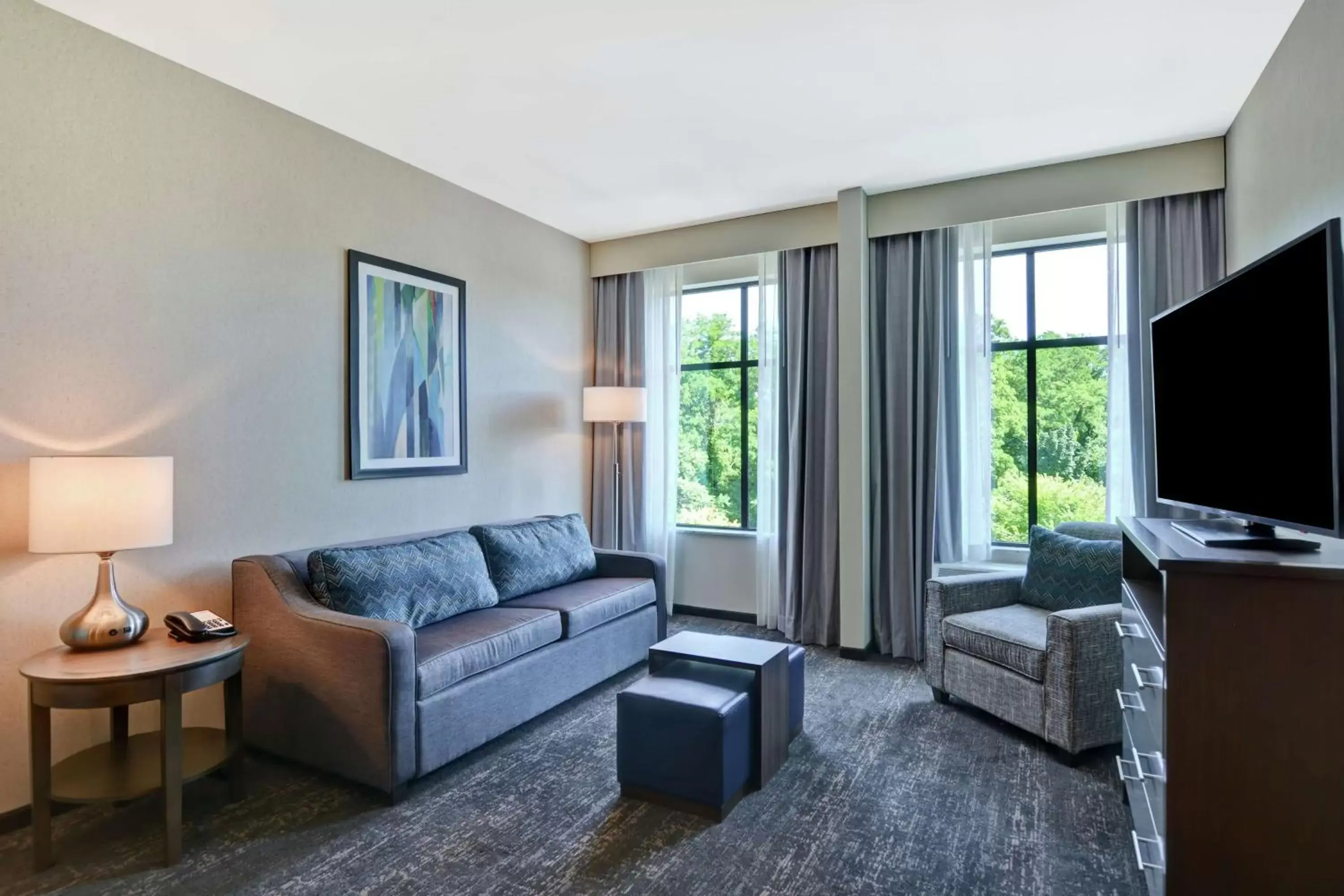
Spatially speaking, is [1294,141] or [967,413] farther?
[967,413]

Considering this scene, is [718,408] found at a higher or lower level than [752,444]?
higher

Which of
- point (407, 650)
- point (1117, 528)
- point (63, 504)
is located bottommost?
point (407, 650)

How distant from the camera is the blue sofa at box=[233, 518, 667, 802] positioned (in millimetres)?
2564

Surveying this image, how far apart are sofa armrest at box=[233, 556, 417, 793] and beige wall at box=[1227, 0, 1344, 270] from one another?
338 cm

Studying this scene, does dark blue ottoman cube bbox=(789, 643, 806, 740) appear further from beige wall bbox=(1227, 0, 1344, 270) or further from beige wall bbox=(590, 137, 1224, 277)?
beige wall bbox=(590, 137, 1224, 277)

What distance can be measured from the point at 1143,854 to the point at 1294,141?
2444 mm

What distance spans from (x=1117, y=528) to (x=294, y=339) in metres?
4.00

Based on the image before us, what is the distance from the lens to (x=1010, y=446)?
4.26 meters

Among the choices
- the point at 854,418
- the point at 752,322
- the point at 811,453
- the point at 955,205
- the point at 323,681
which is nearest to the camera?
the point at 323,681

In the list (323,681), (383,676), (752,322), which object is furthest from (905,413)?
(323,681)

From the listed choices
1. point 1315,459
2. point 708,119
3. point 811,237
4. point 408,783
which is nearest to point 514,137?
point 708,119

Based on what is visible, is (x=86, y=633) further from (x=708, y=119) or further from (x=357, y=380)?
(x=708, y=119)

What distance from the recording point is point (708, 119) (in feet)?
10.8

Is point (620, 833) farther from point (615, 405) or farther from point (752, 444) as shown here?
point (752, 444)
